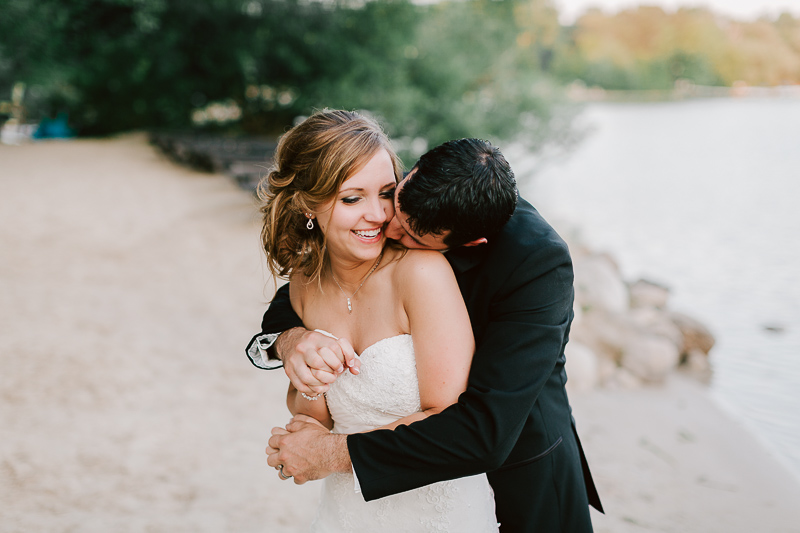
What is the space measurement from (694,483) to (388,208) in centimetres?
487

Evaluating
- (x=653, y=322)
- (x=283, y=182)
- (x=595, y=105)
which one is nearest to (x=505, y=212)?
(x=283, y=182)

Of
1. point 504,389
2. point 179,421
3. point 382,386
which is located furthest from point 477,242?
point 179,421

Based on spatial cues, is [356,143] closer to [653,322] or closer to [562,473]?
[562,473]

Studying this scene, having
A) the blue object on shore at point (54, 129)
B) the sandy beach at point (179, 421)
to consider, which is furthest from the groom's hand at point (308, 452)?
the blue object on shore at point (54, 129)

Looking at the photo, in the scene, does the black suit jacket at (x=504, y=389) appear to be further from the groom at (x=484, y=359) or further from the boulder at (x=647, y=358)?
the boulder at (x=647, y=358)

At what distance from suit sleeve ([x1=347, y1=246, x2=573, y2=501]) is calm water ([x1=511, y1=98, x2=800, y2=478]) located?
6.13 metres

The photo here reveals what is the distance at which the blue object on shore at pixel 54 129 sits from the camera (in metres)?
24.0

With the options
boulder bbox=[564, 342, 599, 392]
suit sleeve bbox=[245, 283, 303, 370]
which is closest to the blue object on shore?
boulder bbox=[564, 342, 599, 392]

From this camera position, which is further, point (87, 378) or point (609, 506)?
point (87, 378)

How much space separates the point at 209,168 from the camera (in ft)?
56.7

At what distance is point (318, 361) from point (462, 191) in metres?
0.66

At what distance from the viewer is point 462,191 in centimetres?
161

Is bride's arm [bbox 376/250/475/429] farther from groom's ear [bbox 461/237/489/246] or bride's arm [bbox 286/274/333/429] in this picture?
bride's arm [bbox 286/274/333/429]

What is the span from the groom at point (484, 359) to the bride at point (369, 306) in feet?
0.25
